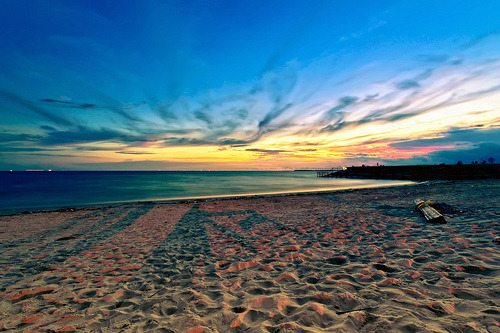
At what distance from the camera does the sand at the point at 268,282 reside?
116 inches

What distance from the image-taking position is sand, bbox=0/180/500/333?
9.66 feet

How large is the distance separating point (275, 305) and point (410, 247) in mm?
4060

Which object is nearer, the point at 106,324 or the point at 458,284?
the point at 106,324

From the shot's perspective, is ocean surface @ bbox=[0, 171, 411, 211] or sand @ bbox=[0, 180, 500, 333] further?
ocean surface @ bbox=[0, 171, 411, 211]

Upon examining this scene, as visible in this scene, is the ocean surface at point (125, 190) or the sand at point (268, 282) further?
the ocean surface at point (125, 190)

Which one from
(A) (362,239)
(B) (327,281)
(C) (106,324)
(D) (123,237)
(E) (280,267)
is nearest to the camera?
(C) (106,324)

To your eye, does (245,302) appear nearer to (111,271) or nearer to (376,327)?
(376,327)

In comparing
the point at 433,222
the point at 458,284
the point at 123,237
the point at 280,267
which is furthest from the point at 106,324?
the point at 433,222

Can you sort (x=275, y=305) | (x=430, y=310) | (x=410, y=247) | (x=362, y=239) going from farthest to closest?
(x=362, y=239)
(x=410, y=247)
(x=275, y=305)
(x=430, y=310)

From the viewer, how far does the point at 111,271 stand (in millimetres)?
5141

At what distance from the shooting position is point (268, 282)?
165 inches

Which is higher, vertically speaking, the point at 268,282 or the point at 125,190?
the point at 268,282

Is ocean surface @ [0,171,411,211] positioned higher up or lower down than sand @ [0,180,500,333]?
lower down

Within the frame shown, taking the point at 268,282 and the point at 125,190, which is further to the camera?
the point at 125,190
